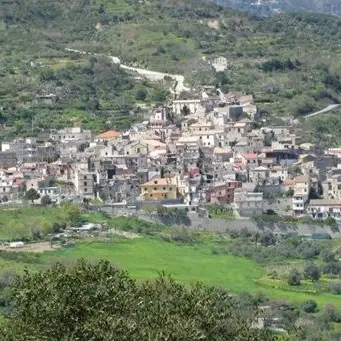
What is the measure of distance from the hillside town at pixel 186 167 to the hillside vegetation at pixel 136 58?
534 centimetres

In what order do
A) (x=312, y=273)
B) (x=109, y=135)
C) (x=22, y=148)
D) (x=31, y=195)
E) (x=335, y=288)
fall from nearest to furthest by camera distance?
(x=335, y=288) → (x=312, y=273) → (x=31, y=195) → (x=22, y=148) → (x=109, y=135)

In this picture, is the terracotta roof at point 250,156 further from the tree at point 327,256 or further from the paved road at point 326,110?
the paved road at point 326,110

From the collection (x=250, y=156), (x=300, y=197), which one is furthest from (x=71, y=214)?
(x=250, y=156)

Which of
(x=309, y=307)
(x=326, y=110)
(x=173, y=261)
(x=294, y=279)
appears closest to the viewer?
(x=309, y=307)

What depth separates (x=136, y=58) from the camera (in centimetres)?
8906

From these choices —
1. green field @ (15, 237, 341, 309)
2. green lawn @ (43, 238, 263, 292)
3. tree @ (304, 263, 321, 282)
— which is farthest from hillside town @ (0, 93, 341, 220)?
tree @ (304, 263, 321, 282)

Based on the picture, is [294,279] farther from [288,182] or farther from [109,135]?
[109,135]

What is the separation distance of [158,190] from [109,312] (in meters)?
35.6

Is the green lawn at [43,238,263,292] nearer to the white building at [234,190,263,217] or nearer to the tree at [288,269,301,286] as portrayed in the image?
the tree at [288,269,301,286]

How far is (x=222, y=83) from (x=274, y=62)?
6.58m

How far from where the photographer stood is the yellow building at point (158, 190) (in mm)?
55156

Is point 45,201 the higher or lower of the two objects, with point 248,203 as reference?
higher

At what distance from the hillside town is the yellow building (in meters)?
0.04

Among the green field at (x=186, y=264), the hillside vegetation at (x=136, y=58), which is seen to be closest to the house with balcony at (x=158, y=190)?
the green field at (x=186, y=264)
